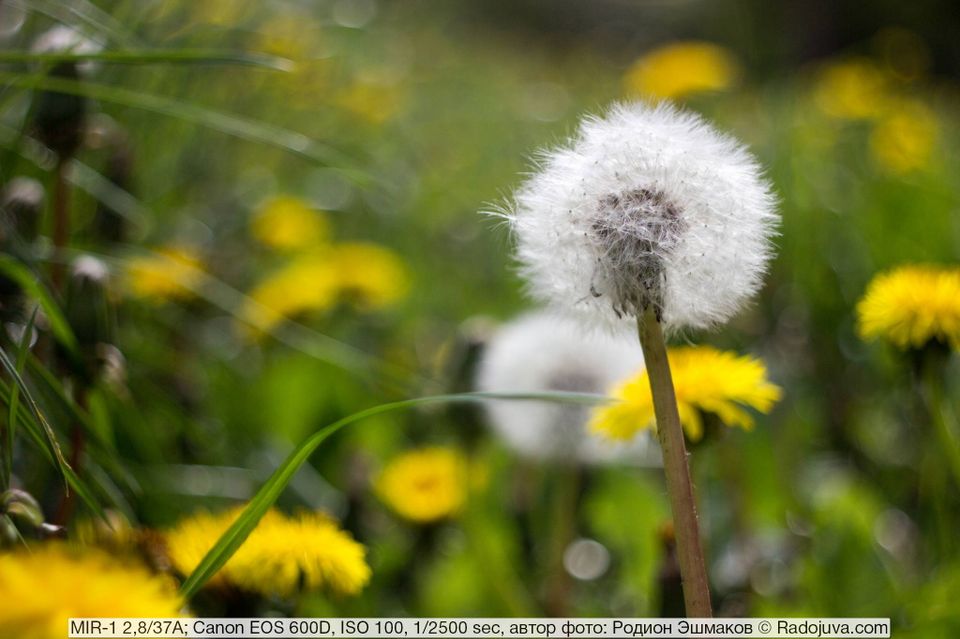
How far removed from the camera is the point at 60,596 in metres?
0.33

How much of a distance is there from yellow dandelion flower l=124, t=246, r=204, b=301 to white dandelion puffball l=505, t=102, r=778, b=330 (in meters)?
0.68

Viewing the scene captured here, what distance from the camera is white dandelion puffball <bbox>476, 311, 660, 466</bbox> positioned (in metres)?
1.04

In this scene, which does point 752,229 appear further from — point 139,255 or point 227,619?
point 139,255

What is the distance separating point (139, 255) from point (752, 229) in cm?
94

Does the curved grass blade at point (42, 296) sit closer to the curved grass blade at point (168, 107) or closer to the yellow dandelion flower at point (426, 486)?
the curved grass blade at point (168, 107)

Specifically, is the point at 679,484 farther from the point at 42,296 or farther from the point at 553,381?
the point at 553,381

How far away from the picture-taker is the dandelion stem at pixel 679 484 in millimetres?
474

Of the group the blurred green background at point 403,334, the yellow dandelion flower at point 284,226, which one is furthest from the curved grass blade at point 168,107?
the yellow dandelion flower at point 284,226

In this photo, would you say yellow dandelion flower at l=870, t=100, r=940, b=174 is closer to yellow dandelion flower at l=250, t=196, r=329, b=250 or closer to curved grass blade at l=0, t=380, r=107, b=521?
yellow dandelion flower at l=250, t=196, r=329, b=250

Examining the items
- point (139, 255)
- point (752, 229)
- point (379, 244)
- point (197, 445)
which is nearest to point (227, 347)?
point (139, 255)

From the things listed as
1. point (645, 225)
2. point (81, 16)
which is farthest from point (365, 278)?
point (645, 225)

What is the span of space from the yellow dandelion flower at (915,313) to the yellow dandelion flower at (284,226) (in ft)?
4.11

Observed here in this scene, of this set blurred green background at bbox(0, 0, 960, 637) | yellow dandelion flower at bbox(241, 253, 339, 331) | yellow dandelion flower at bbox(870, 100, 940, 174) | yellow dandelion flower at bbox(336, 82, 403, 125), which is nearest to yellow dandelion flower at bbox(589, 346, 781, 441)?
blurred green background at bbox(0, 0, 960, 637)

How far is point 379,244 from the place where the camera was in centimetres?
222
